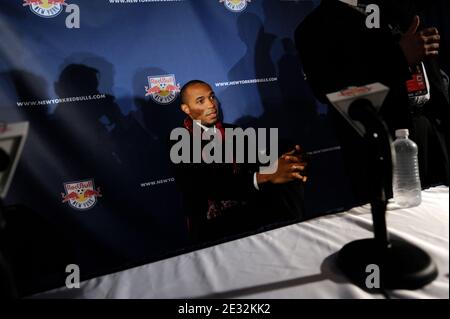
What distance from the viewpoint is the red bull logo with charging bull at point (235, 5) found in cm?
198

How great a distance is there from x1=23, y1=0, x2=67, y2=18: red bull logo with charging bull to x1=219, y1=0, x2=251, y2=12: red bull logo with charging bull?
33.0 inches

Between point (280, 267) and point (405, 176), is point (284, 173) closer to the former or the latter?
point (405, 176)

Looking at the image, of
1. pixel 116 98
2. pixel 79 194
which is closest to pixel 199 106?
pixel 116 98

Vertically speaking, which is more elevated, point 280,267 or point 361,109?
point 361,109

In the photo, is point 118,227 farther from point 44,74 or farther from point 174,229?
point 44,74

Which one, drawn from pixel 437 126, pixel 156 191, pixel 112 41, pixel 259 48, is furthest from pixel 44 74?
pixel 437 126

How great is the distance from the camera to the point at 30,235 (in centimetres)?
105

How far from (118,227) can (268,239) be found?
1119mm

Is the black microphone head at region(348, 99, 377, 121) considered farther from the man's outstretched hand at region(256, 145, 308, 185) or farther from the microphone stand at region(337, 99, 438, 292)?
the man's outstretched hand at region(256, 145, 308, 185)

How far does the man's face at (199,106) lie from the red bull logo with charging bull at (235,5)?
498mm

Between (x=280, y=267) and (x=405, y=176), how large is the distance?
0.58 meters

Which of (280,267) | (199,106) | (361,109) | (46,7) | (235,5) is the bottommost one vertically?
(280,267)

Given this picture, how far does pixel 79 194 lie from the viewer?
164 cm

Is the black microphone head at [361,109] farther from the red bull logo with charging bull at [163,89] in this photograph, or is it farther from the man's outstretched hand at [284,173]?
the red bull logo with charging bull at [163,89]
